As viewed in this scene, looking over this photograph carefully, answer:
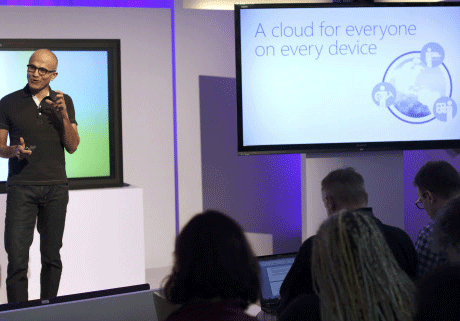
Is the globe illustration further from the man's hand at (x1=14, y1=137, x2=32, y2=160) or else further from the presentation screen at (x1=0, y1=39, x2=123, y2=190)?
the man's hand at (x1=14, y1=137, x2=32, y2=160)

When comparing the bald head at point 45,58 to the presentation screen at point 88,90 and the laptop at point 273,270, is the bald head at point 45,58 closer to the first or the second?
the presentation screen at point 88,90

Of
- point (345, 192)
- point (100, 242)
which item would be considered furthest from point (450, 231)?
point (100, 242)

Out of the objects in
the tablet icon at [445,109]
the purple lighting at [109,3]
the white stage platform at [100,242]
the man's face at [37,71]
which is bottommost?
the white stage platform at [100,242]

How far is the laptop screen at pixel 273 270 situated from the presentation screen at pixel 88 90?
2.01 metres

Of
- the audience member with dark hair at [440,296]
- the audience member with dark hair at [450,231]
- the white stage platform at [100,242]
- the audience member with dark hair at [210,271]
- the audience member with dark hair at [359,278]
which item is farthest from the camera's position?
the white stage platform at [100,242]

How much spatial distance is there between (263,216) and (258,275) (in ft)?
13.1

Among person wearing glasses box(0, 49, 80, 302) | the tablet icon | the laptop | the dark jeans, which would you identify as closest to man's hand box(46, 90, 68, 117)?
person wearing glasses box(0, 49, 80, 302)

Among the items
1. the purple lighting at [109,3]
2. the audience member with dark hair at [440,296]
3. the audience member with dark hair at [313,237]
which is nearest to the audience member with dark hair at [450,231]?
the audience member with dark hair at [313,237]

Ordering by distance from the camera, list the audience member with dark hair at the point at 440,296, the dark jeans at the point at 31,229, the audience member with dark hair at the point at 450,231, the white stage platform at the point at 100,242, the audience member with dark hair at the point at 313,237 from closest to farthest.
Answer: the audience member with dark hair at the point at 440,296 → the audience member with dark hair at the point at 450,231 → the audience member with dark hair at the point at 313,237 → the dark jeans at the point at 31,229 → the white stage platform at the point at 100,242

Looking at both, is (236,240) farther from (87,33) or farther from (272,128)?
(87,33)

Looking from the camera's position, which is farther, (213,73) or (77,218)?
(213,73)

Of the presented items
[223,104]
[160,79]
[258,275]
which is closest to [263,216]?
[223,104]

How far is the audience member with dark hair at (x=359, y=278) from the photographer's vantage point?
106 centimetres

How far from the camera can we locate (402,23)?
13.5ft
